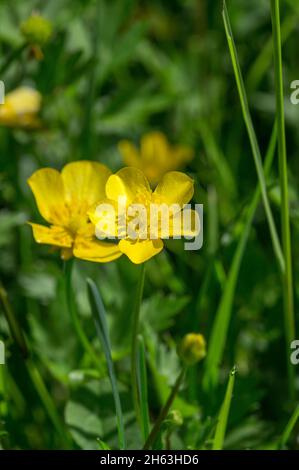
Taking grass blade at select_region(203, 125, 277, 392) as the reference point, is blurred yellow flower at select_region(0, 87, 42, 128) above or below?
above

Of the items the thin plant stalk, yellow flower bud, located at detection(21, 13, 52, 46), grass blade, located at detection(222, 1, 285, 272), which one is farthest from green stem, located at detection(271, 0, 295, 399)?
yellow flower bud, located at detection(21, 13, 52, 46)

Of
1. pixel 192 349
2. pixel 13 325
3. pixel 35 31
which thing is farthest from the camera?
pixel 35 31

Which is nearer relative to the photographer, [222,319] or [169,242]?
[222,319]

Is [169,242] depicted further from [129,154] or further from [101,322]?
[101,322]

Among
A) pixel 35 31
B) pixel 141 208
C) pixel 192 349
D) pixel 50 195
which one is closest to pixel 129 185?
pixel 141 208

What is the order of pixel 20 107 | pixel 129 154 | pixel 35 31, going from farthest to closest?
1. pixel 129 154
2. pixel 20 107
3. pixel 35 31

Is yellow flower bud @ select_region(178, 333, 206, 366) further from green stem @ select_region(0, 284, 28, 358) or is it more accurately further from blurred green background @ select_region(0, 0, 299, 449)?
green stem @ select_region(0, 284, 28, 358)

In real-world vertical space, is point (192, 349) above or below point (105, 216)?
below
